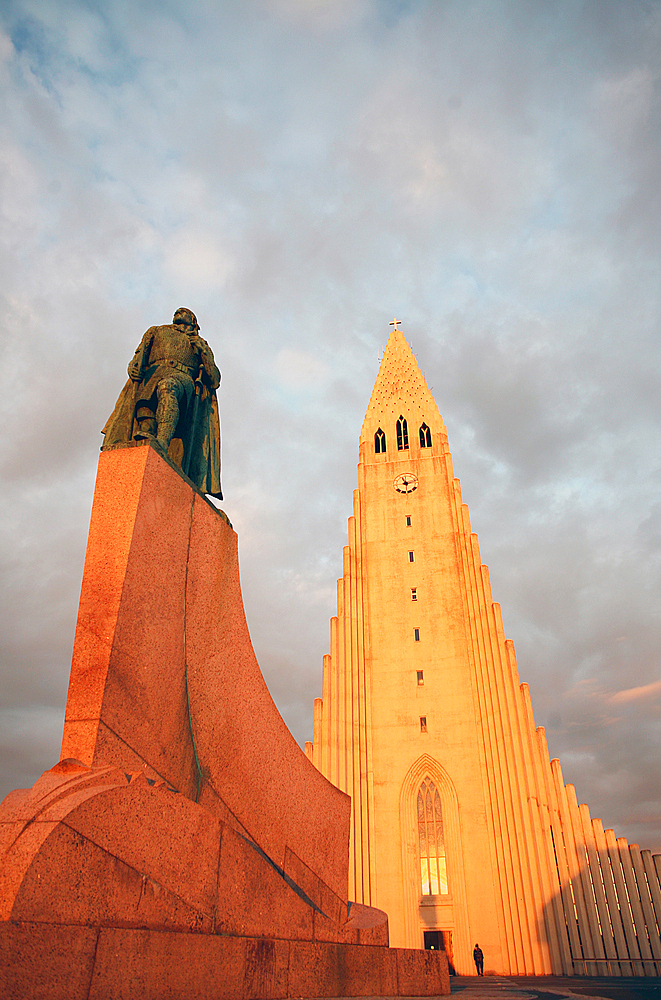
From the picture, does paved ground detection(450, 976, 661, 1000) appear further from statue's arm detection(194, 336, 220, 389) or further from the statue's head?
the statue's head

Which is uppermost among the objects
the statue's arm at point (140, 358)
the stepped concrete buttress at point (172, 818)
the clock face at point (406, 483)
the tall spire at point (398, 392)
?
the tall spire at point (398, 392)

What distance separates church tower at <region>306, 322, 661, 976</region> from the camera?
2369cm

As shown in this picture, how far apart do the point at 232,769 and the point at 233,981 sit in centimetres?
169

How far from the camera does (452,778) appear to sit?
26656 mm

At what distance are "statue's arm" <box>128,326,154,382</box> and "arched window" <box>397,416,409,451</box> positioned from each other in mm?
29466

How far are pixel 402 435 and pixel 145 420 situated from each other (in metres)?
30.8

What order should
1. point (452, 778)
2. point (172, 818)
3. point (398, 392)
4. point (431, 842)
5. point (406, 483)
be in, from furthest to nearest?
point (398, 392)
point (406, 483)
point (452, 778)
point (431, 842)
point (172, 818)

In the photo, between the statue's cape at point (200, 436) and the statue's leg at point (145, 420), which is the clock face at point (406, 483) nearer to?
the statue's cape at point (200, 436)

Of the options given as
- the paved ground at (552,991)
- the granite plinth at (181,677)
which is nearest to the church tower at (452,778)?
the paved ground at (552,991)

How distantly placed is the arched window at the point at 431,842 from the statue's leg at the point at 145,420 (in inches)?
965

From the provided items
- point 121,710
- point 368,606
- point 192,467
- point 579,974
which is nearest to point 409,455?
point 368,606

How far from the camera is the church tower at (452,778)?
77.7 feet

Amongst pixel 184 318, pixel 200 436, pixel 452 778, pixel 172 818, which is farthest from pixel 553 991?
pixel 452 778

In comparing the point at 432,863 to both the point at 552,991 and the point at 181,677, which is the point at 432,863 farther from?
the point at 181,677
